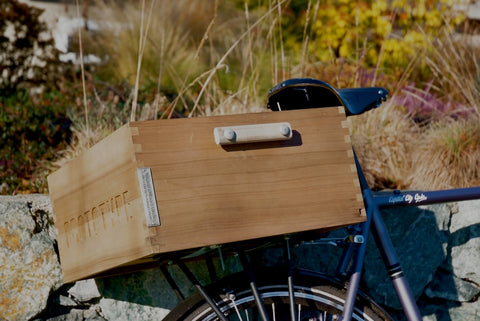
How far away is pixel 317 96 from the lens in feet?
8.00

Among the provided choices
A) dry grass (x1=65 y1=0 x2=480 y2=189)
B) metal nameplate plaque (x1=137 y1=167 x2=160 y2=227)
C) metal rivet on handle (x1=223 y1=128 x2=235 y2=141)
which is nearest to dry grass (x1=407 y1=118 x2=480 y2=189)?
dry grass (x1=65 y1=0 x2=480 y2=189)

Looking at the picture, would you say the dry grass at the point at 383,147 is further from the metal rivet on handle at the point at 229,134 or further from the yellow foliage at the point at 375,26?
the metal rivet on handle at the point at 229,134

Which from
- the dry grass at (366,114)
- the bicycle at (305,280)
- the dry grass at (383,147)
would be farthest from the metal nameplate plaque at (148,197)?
the dry grass at (383,147)

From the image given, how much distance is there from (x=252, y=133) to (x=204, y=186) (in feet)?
0.68

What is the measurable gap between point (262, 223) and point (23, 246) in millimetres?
1011

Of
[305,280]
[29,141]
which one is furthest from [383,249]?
[29,141]

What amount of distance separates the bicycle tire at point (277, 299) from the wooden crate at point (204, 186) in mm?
299

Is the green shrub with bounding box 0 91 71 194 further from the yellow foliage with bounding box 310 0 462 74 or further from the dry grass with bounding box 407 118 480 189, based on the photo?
the yellow foliage with bounding box 310 0 462 74

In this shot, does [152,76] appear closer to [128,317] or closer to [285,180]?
[128,317]

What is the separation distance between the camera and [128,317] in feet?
8.57

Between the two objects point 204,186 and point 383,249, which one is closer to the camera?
point 204,186

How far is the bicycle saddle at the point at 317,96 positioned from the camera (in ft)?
7.76

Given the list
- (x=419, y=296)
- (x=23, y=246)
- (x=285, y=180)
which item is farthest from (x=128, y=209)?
(x=419, y=296)

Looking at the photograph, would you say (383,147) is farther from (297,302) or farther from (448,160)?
(297,302)
